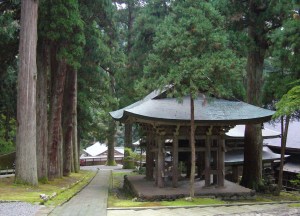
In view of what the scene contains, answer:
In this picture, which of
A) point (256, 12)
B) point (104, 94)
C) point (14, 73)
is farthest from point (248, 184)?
point (14, 73)

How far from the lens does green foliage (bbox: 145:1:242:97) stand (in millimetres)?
11531

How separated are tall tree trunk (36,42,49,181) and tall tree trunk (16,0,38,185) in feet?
7.37

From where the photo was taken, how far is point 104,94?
90.9 ft

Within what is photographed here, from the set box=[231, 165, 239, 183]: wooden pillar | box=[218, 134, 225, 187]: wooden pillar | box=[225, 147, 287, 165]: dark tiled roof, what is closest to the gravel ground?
box=[218, 134, 225, 187]: wooden pillar

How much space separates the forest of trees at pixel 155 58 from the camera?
38.9ft

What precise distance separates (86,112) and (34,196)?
52.5ft

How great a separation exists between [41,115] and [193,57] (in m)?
7.49

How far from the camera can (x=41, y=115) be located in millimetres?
15750

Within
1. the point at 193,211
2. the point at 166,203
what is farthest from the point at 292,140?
the point at 193,211

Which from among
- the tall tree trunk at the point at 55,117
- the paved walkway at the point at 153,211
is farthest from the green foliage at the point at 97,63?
the paved walkway at the point at 153,211

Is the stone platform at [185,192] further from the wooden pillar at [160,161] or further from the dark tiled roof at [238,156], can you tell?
the dark tiled roof at [238,156]

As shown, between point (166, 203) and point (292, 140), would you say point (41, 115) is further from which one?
point (292, 140)

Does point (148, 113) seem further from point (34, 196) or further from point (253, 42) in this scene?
point (253, 42)

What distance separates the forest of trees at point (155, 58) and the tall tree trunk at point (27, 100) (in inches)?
1.4
